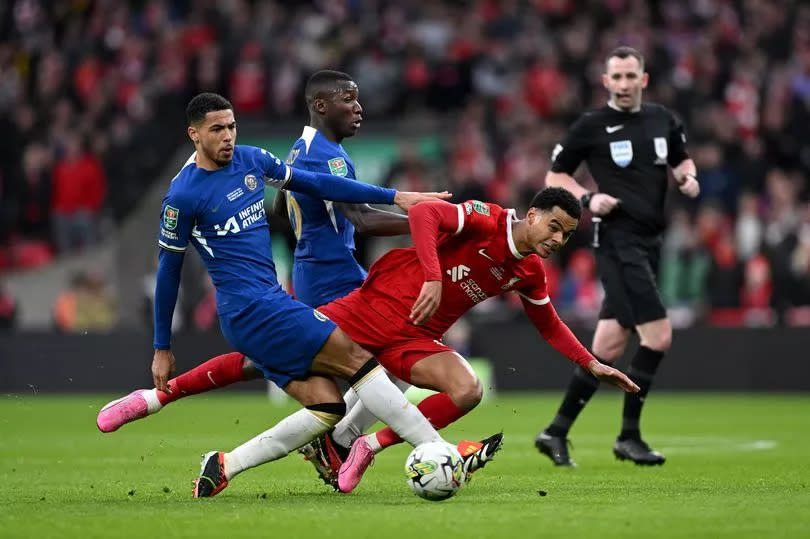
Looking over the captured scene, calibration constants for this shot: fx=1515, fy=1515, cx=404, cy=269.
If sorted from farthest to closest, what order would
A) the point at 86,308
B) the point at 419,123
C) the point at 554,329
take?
the point at 419,123
the point at 86,308
the point at 554,329

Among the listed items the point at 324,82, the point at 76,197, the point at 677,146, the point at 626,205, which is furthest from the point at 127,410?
the point at 76,197

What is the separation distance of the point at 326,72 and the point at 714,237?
9.88 metres

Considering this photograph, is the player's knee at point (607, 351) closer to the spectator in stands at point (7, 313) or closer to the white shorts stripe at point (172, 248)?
the white shorts stripe at point (172, 248)

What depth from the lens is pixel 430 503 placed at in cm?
742

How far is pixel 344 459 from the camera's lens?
28.3 feet

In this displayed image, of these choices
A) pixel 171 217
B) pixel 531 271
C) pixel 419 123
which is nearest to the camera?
pixel 171 217

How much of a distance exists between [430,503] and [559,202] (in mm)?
1711

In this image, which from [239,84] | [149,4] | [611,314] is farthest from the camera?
[149,4]

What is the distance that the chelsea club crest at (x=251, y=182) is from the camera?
7.97m

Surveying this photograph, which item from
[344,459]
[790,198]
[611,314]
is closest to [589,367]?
[344,459]

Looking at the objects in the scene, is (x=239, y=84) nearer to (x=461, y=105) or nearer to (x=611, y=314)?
(x=461, y=105)

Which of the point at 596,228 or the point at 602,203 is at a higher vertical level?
the point at 602,203

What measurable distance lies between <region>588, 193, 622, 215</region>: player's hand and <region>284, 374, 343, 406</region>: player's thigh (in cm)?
286

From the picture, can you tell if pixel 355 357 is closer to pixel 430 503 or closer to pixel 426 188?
pixel 430 503
